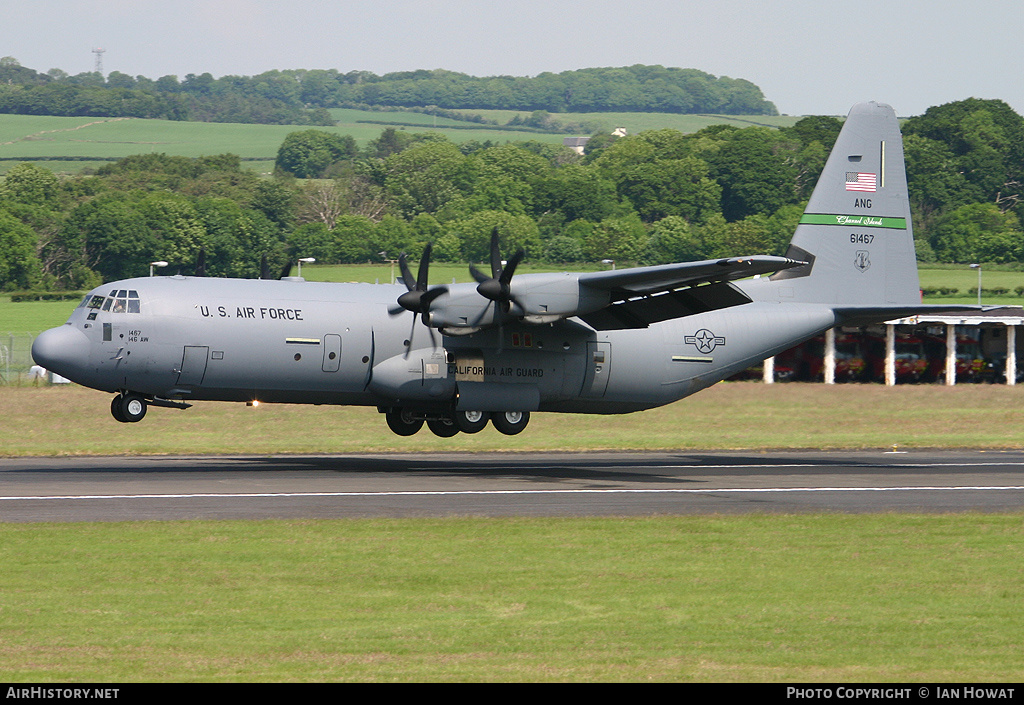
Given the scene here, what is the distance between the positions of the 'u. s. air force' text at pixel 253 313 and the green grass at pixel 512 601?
8762 mm

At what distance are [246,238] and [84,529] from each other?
9772cm

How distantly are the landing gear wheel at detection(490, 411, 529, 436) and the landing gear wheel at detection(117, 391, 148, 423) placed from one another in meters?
8.38

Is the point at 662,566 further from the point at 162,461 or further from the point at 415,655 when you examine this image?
the point at 162,461

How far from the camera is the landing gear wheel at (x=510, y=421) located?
30.0 metres

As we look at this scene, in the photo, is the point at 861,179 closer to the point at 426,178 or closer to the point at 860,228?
the point at 860,228

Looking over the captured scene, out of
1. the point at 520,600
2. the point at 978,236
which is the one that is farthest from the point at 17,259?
the point at 978,236

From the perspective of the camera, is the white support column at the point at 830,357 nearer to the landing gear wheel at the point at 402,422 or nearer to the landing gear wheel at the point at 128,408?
the landing gear wheel at the point at 402,422

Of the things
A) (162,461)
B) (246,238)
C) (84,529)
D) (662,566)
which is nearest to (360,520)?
(84,529)

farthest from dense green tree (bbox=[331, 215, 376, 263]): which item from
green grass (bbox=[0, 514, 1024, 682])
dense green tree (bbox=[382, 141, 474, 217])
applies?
green grass (bbox=[0, 514, 1024, 682])

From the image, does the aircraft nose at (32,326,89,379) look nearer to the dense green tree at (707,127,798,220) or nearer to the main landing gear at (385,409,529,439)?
the main landing gear at (385,409,529,439)

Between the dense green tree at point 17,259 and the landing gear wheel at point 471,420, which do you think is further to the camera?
the dense green tree at point 17,259

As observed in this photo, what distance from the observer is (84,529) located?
62.6ft

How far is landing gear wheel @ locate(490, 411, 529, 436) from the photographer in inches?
1179

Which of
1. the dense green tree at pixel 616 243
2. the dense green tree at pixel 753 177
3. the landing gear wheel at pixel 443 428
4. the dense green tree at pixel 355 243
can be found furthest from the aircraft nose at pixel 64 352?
the dense green tree at pixel 753 177
